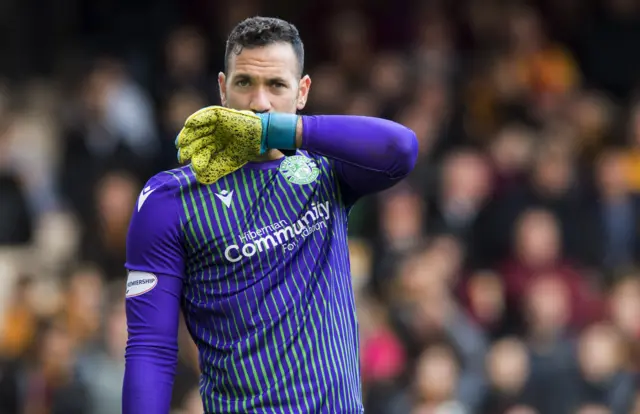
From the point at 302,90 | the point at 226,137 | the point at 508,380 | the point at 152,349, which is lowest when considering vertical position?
the point at 508,380

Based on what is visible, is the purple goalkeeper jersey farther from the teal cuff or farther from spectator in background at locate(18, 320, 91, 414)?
spectator in background at locate(18, 320, 91, 414)

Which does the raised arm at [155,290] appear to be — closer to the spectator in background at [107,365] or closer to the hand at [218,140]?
the hand at [218,140]

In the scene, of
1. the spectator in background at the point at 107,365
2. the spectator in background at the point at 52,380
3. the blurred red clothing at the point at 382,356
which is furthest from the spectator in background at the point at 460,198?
the spectator in background at the point at 52,380

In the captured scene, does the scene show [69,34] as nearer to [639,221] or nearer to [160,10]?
[160,10]

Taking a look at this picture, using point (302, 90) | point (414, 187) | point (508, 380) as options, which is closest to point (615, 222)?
point (414, 187)

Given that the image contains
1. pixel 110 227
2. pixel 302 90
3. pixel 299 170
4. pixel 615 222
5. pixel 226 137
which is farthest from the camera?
pixel 615 222

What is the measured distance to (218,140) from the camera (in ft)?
11.6

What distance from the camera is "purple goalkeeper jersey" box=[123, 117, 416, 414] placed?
358 centimetres

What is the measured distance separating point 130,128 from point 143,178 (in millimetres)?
852

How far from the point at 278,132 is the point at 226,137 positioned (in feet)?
0.46

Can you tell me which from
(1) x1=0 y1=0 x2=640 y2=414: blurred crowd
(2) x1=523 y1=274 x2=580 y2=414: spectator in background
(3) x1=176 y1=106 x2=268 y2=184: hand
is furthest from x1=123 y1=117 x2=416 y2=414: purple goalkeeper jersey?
(2) x1=523 y1=274 x2=580 y2=414: spectator in background

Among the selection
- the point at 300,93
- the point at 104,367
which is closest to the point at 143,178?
the point at 104,367

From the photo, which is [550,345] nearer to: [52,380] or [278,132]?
[52,380]

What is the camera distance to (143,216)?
3.62 m
